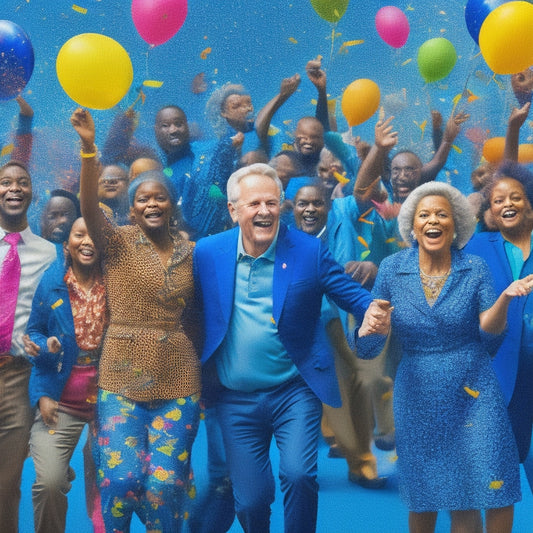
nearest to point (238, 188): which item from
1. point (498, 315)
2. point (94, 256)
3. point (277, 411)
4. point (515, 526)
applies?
point (94, 256)

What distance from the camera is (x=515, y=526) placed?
12.0ft

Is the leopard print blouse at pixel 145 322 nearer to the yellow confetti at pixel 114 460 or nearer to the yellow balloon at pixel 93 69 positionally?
the yellow confetti at pixel 114 460

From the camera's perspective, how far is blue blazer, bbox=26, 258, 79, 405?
11.6 feet

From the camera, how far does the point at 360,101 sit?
3676 millimetres

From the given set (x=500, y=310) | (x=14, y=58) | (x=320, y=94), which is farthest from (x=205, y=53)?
(x=500, y=310)

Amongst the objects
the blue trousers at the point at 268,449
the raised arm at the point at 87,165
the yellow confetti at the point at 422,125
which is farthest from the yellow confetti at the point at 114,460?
the yellow confetti at the point at 422,125

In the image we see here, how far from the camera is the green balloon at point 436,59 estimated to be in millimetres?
3697

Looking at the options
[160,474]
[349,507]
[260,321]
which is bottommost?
[349,507]

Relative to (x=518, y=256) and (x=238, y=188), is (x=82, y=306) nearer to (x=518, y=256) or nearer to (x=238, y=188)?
(x=238, y=188)

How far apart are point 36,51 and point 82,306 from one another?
1.18 metres

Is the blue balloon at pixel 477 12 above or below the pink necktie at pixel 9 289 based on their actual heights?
above

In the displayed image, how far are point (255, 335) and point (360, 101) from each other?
1185 mm

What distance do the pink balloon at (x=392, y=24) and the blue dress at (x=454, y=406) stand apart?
3.68ft

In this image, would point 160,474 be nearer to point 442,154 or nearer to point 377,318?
point 377,318
